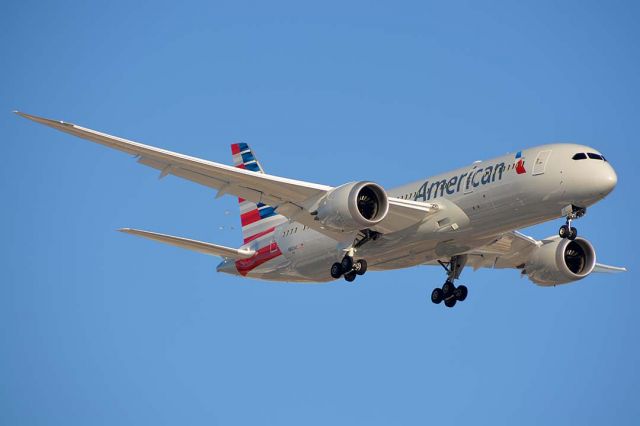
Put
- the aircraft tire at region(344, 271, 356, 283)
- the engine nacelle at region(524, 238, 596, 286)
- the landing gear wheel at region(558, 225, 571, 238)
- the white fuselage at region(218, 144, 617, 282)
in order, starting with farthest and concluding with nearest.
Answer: the engine nacelle at region(524, 238, 596, 286) < the aircraft tire at region(344, 271, 356, 283) < the landing gear wheel at region(558, 225, 571, 238) < the white fuselage at region(218, 144, 617, 282)

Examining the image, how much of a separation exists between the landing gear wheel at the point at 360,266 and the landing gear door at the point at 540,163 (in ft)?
26.2

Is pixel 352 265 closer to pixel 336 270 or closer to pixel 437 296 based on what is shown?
pixel 336 270

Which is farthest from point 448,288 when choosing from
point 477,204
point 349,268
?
point 477,204

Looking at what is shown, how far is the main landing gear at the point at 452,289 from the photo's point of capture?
145 ft

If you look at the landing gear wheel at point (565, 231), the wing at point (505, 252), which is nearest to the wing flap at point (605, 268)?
the wing at point (505, 252)

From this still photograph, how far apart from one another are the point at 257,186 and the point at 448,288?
32.1 ft

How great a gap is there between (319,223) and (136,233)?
22.5 feet

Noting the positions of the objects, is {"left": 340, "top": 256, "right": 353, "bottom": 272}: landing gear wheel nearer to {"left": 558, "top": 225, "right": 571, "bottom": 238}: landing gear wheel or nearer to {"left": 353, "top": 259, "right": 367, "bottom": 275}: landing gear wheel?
{"left": 353, "top": 259, "right": 367, "bottom": 275}: landing gear wheel

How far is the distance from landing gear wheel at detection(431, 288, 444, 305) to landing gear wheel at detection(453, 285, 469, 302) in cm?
62

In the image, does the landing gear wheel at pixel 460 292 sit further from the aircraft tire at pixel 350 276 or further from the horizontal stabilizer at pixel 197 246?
the horizontal stabilizer at pixel 197 246

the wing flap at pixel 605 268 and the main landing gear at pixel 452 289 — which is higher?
the wing flap at pixel 605 268

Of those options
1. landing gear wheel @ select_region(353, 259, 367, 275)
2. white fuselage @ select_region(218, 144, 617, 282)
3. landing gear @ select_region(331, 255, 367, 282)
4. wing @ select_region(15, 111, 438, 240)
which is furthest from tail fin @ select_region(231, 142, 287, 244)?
landing gear wheel @ select_region(353, 259, 367, 275)

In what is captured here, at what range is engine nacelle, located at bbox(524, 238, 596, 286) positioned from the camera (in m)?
44.4

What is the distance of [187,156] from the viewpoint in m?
37.5
